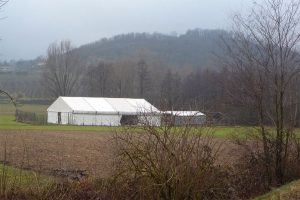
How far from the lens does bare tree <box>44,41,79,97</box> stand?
14025 cm

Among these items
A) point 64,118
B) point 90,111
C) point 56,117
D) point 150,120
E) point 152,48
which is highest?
point 152,48

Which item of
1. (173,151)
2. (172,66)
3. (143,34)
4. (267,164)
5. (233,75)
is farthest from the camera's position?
(143,34)

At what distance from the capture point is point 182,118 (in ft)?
36.4

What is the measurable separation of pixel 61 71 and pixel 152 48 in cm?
2716

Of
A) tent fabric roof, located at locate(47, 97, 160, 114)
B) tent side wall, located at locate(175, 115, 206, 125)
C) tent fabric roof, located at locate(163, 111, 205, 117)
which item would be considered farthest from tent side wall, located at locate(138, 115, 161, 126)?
tent fabric roof, located at locate(47, 97, 160, 114)

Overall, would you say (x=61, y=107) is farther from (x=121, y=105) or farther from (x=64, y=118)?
(x=121, y=105)

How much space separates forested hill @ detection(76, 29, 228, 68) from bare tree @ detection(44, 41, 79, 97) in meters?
5.57

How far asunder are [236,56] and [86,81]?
131m

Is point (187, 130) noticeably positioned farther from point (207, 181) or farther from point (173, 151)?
point (207, 181)

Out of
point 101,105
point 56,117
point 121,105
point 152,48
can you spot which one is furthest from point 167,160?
point 152,48

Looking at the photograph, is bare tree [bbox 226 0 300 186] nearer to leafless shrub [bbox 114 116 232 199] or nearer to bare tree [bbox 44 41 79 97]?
leafless shrub [bbox 114 116 232 199]

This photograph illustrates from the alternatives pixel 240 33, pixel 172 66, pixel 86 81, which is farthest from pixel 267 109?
pixel 86 81

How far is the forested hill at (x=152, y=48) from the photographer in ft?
421

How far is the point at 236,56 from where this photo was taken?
17734 mm
